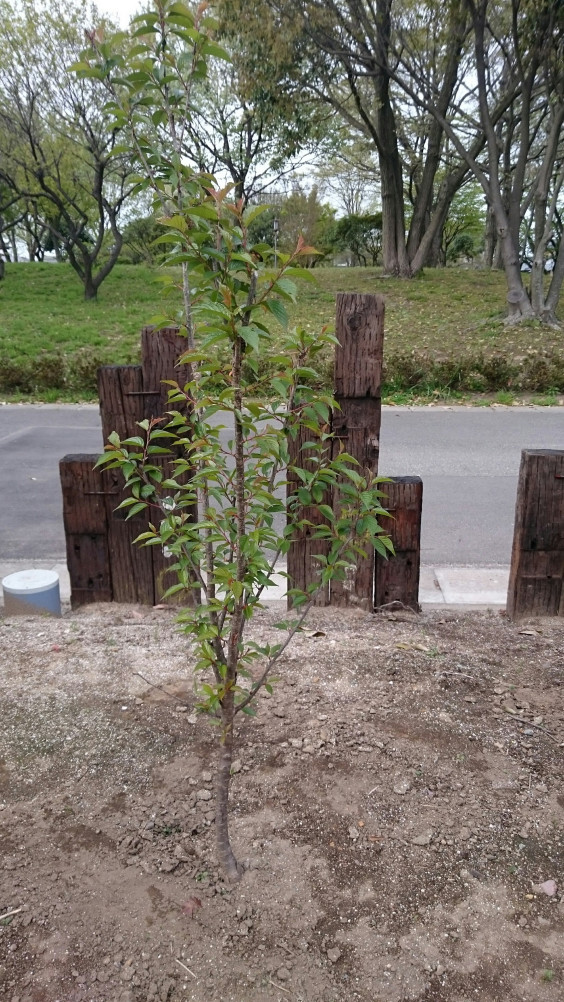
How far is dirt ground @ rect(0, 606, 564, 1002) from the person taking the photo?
1661 millimetres

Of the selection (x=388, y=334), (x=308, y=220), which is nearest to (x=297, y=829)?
(x=388, y=334)

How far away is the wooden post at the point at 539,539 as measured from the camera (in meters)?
3.20

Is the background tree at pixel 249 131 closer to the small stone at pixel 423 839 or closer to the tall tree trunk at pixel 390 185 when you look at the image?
the tall tree trunk at pixel 390 185

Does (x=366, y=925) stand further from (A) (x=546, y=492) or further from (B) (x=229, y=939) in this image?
(A) (x=546, y=492)

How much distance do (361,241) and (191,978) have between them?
3632 centimetres

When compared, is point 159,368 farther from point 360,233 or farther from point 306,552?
point 360,233

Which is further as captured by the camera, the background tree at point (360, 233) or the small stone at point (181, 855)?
the background tree at point (360, 233)

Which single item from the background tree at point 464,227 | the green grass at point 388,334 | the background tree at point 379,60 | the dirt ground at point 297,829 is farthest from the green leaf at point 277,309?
the background tree at point 464,227

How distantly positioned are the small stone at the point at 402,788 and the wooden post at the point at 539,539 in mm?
1412

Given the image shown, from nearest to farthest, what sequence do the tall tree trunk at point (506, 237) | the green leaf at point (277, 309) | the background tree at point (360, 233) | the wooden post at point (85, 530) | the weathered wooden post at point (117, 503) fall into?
the green leaf at point (277, 309), the weathered wooden post at point (117, 503), the wooden post at point (85, 530), the tall tree trunk at point (506, 237), the background tree at point (360, 233)

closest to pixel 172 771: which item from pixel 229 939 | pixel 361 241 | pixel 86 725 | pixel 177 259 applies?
pixel 86 725

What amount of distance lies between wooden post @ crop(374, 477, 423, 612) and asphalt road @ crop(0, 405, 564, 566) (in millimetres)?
1449

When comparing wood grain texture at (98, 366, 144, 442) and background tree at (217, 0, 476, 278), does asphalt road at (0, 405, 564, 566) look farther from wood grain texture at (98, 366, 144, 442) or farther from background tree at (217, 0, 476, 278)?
background tree at (217, 0, 476, 278)

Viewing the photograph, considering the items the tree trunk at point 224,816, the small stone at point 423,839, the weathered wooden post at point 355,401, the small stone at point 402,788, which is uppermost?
the weathered wooden post at point 355,401
